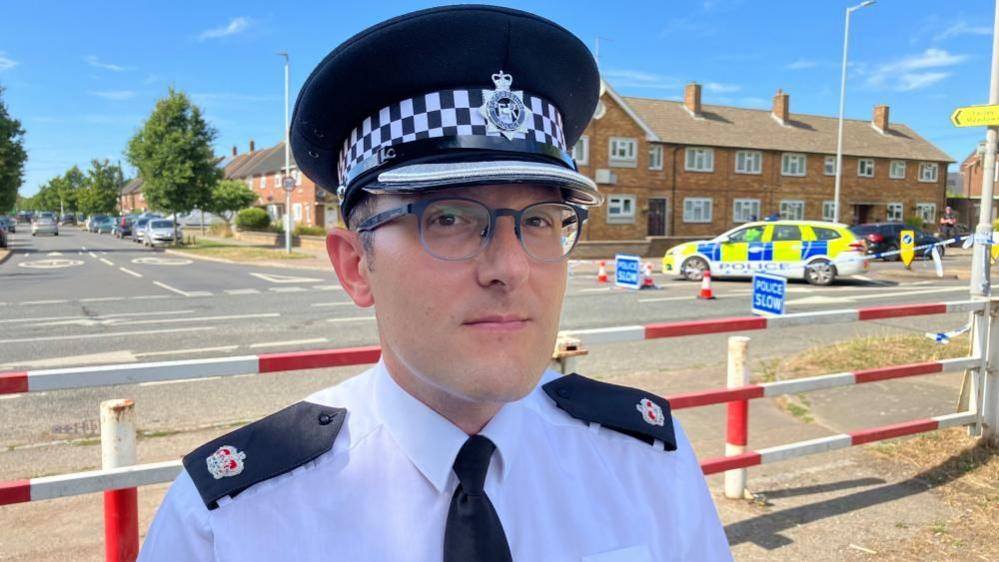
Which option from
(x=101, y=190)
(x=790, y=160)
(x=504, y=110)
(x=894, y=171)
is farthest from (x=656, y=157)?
(x=101, y=190)

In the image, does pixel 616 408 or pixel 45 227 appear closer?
pixel 616 408

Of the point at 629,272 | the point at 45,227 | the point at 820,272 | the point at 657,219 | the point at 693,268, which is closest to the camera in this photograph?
the point at 629,272

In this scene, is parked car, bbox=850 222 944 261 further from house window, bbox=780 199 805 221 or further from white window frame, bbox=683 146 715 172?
house window, bbox=780 199 805 221

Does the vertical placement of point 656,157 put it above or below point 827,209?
above

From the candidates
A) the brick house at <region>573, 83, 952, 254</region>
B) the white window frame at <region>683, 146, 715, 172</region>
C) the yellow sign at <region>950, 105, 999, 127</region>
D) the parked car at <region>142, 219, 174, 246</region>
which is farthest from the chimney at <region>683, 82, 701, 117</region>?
the yellow sign at <region>950, 105, 999, 127</region>

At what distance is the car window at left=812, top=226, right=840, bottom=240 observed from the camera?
17.6m

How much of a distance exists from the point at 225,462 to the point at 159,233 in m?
37.8

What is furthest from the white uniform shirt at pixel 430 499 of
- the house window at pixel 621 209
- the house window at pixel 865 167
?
the house window at pixel 865 167

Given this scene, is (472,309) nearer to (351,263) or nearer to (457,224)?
(457,224)

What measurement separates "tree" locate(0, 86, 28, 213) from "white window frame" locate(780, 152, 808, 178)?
39.9m

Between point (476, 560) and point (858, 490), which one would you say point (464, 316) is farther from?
point (858, 490)

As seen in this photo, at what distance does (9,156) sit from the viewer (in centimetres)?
3086

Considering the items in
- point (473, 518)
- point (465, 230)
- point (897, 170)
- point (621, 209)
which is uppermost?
point (897, 170)

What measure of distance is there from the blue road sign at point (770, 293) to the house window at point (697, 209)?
29.7 metres
